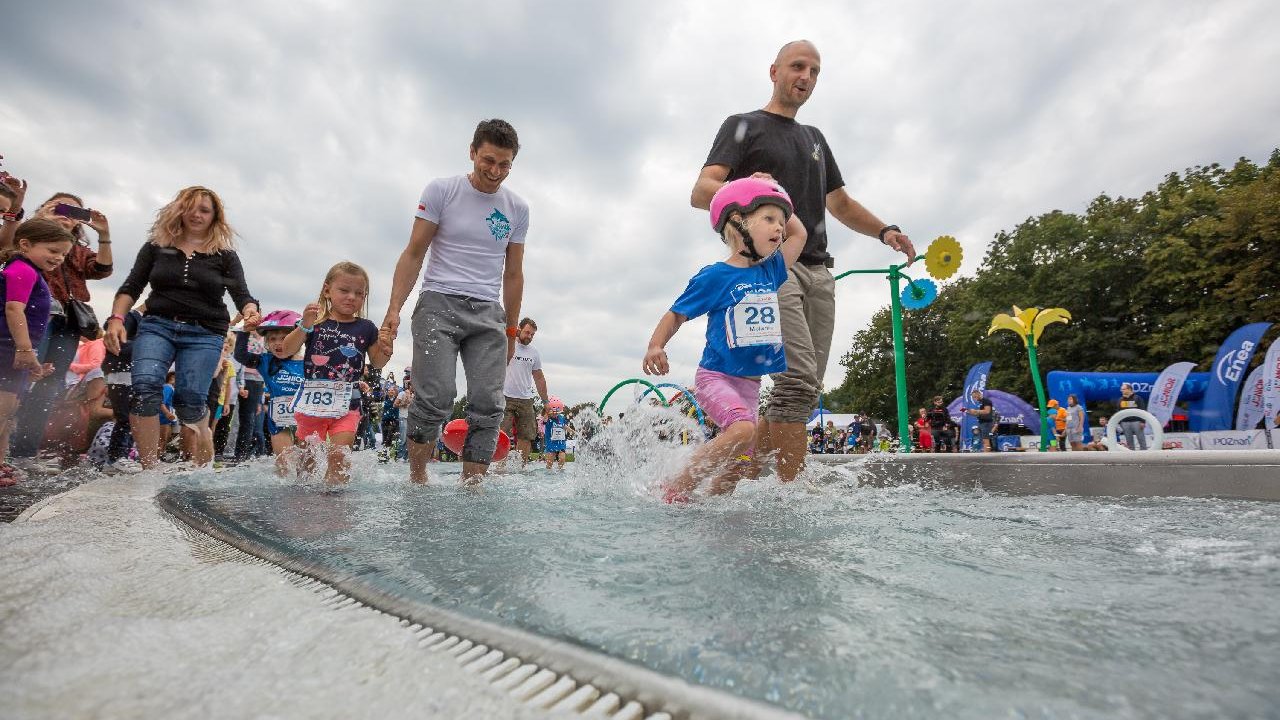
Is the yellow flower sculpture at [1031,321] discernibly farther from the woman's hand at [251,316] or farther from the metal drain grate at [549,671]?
the metal drain grate at [549,671]

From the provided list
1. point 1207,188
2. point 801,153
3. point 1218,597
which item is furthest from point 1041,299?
point 1218,597

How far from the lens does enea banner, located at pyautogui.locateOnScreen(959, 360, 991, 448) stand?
978 inches

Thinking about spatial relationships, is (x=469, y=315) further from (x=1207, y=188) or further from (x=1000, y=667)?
(x=1207, y=188)

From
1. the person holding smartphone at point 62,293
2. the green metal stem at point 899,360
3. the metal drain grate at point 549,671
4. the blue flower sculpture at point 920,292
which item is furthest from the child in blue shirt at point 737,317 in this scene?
the blue flower sculpture at point 920,292

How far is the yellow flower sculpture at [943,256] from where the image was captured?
435 inches

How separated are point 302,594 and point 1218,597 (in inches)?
57.4

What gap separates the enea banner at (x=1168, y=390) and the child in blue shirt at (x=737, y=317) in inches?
841

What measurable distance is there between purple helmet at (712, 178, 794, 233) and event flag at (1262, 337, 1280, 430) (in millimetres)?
18468

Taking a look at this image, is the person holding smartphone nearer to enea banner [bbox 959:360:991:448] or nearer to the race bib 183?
the race bib 183

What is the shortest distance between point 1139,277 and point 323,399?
3376cm

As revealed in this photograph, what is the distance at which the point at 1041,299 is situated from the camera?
31.6 meters

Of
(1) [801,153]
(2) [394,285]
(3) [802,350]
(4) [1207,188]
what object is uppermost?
(4) [1207,188]

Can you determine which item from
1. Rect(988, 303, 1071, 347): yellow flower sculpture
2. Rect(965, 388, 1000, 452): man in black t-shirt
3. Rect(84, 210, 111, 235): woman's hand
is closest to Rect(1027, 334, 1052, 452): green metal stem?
Rect(988, 303, 1071, 347): yellow flower sculpture

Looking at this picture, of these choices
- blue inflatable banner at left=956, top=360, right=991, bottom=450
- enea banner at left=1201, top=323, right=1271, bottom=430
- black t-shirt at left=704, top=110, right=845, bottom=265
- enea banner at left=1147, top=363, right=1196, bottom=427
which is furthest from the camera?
blue inflatable banner at left=956, top=360, right=991, bottom=450
